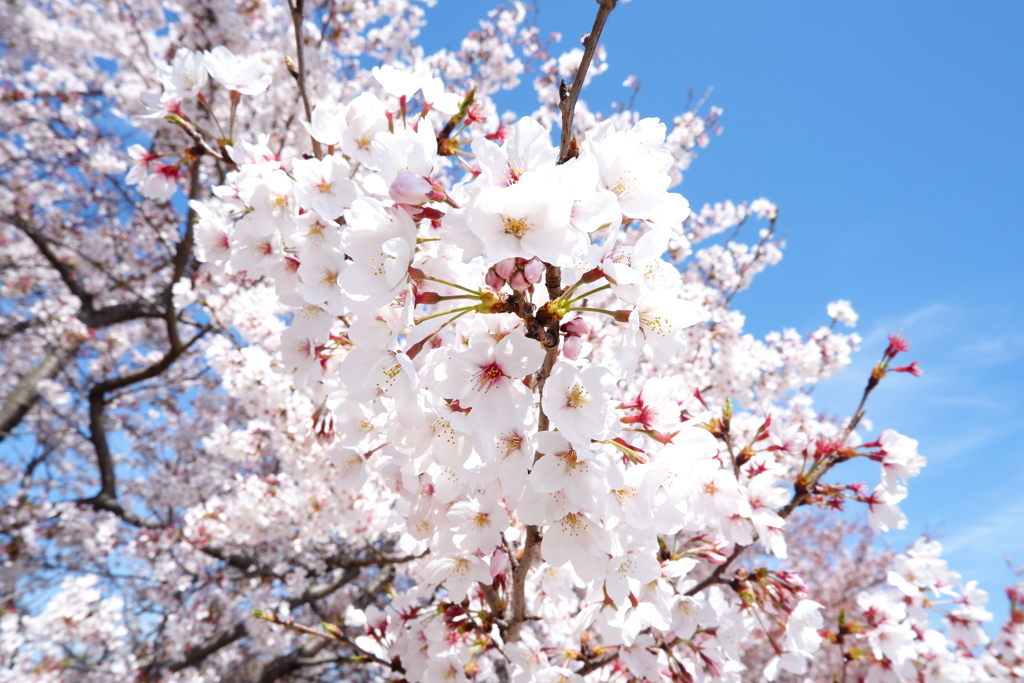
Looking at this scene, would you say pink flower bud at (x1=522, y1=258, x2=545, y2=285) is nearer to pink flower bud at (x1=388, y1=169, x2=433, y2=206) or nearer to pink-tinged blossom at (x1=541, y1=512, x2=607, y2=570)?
pink flower bud at (x1=388, y1=169, x2=433, y2=206)

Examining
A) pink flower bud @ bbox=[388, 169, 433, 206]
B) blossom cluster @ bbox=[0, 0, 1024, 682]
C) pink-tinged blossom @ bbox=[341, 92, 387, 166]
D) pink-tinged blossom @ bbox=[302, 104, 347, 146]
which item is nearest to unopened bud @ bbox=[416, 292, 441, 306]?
blossom cluster @ bbox=[0, 0, 1024, 682]

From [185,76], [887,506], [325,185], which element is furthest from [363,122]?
[887,506]

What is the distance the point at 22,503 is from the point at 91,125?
219 inches

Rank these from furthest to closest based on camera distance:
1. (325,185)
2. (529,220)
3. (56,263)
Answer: (56,263)
(325,185)
(529,220)

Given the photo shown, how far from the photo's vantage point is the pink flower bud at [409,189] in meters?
1.12

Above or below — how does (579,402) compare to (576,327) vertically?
below

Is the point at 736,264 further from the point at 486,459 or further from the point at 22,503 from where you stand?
the point at 22,503

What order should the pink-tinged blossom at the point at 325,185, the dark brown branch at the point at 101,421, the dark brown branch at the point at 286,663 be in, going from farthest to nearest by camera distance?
the dark brown branch at the point at 101,421 → the dark brown branch at the point at 286,663 → the pink-tinged blossom at the point at 325,185

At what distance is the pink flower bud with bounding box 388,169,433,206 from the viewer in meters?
1.12

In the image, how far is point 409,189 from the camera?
3.66ft

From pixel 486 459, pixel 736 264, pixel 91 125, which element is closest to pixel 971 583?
pixel 486 459

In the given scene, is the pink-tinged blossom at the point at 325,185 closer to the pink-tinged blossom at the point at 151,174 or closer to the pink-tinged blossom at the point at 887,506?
the pink-tinged blossom at the point at 151,174

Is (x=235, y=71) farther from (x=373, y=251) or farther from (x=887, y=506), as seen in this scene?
(x=887, y=506)

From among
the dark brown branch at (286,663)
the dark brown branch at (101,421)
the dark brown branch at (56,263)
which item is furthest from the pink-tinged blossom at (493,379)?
the dark brown branch at (56,263)
